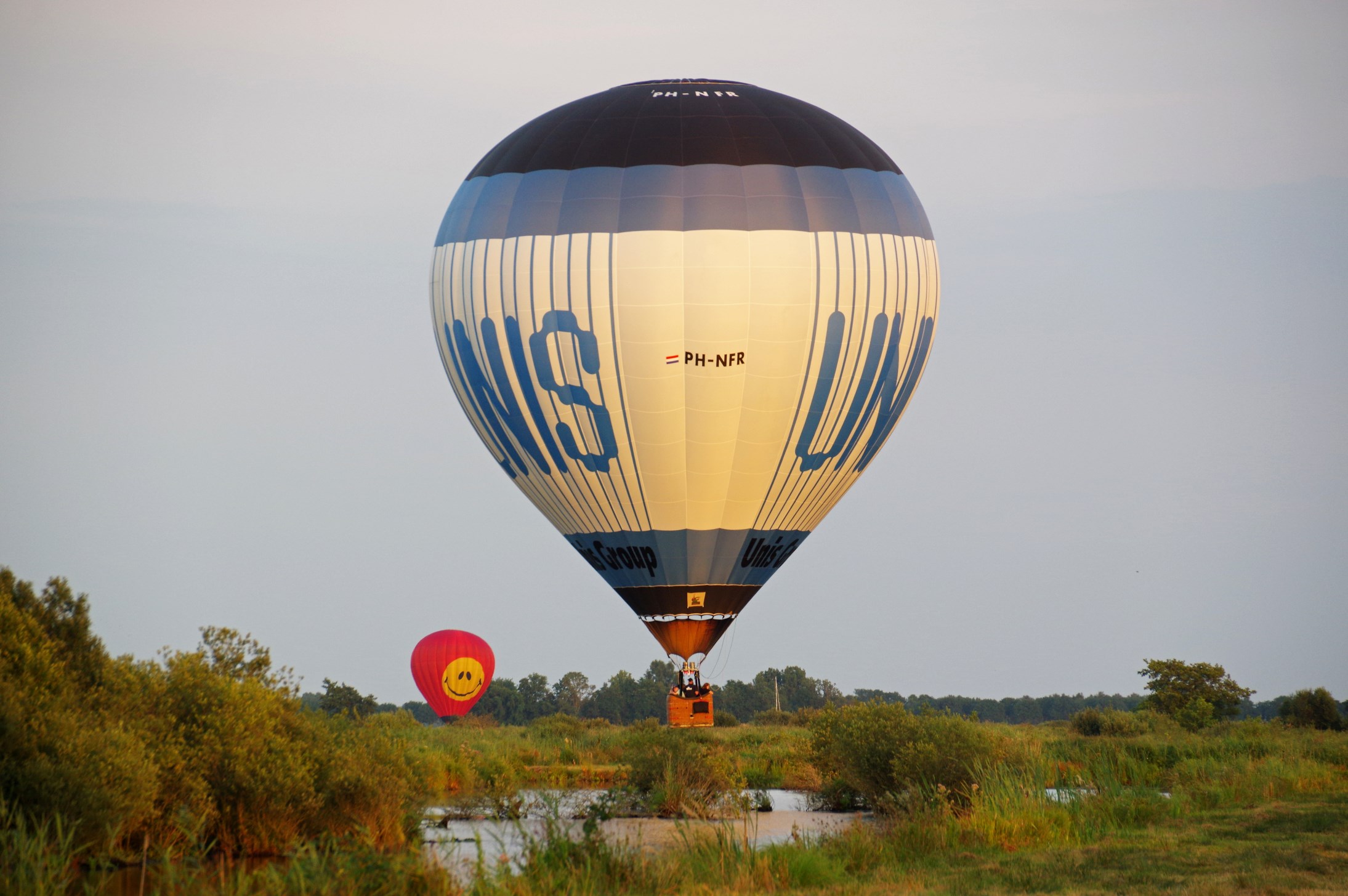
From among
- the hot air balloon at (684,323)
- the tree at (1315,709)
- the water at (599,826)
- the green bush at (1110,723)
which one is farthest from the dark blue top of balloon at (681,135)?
the tree at (1315,709)

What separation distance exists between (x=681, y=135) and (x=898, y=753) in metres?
12.1

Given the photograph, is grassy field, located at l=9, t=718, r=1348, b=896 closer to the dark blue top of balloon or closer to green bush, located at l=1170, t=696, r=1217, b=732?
green bush, located at l=1170, t=696, r=1217, b=732

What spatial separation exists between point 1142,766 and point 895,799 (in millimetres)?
4949

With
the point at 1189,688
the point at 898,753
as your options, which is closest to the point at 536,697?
the point at 1189,688

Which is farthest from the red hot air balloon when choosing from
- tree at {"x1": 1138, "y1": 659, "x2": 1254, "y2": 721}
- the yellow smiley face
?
tree at {"x1": 1138, "y1": 659, "x2": 1254, "y2": 721}

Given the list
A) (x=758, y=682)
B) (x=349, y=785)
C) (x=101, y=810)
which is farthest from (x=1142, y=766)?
(x=758, y=682)

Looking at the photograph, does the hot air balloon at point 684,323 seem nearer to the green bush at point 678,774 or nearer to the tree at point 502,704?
the green bush at point 678,774

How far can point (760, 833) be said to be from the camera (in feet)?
60.7

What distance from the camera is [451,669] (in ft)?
168

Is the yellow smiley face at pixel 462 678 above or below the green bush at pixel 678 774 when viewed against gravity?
above

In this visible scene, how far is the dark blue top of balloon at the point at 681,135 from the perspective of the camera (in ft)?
86.9

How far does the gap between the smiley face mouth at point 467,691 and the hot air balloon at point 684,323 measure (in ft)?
81.7

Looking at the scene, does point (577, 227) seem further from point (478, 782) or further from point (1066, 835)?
Result: point (1066, 835)

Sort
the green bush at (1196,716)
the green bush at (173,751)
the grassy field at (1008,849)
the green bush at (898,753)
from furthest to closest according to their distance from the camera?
the green bush at (1196,716) → the green bush at (898,753) → the green bush at (173,751) → the grassy field at (1008,849)
